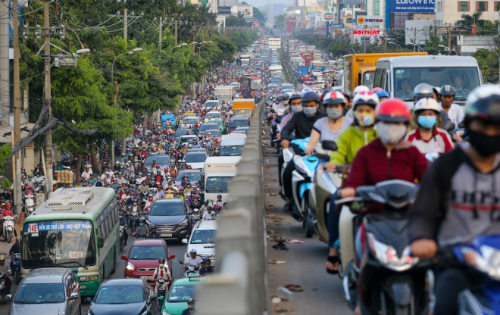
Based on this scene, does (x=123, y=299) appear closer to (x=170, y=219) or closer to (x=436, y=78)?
(x=436, y=78)

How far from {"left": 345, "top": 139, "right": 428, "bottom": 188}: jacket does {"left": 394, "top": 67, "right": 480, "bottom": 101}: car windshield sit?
40.0 ft

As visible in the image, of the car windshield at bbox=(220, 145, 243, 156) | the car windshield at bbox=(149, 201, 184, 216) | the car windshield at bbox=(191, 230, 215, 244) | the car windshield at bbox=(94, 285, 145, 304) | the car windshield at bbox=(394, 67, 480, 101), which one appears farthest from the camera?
the car windshield at bbox=(220, 145, 243, 156)

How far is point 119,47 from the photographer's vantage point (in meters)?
54.4

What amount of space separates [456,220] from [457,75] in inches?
575

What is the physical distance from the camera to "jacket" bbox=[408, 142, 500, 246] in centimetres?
552

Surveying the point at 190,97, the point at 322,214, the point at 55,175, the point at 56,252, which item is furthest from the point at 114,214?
the point at 190,97

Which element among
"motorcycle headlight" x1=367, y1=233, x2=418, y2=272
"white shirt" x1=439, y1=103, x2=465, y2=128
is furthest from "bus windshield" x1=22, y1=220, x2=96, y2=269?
"motorcycle headlight" x1=367, y1=233, x2=418, y2=272

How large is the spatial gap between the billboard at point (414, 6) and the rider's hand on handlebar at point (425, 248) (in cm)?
14407

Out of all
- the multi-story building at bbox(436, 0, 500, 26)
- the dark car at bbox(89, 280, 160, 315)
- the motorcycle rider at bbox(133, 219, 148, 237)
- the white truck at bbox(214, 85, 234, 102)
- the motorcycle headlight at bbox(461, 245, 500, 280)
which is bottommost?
the motorcycle rider at bbox(133, 219, 148, 237)

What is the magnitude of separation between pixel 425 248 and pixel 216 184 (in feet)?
95.8

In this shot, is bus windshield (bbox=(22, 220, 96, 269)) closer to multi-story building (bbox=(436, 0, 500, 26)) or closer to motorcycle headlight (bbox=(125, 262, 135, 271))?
motorcycle headlight (bbox=(125, 262, 135, 271))

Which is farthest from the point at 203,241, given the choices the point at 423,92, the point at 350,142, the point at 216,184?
the point at 350,142

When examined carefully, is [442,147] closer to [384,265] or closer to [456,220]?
[384,265]

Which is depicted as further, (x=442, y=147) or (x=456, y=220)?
(x=442, y=147)
